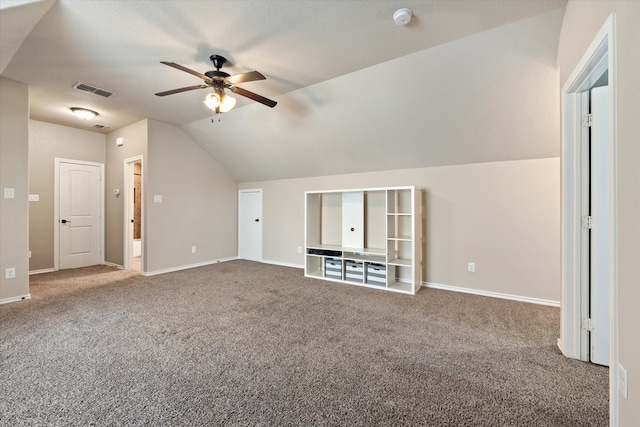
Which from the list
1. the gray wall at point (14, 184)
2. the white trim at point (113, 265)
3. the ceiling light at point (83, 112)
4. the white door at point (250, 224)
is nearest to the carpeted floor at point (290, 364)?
the gray wall at point (14, 184)

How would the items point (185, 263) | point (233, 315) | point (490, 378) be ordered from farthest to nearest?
1. point (185, 263)
2. point (233, 315)
3. point (490, 378)

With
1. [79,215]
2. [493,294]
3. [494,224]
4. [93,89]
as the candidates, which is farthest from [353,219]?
[79,215]

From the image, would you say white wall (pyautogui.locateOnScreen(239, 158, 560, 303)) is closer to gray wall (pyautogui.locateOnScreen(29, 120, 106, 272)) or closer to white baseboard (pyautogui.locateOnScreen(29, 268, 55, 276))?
gray wall (pyautogui.locateOnScreen(29, 120, 106, 272))

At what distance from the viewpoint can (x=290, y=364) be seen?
2053 millimetres

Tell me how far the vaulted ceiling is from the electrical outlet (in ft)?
8.01

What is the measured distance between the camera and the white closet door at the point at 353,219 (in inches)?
177

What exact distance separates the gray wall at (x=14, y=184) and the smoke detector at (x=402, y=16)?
14.6 feet

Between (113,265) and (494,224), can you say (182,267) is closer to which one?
(113,265)

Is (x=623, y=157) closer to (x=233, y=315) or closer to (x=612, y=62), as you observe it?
(x=612, y=62)

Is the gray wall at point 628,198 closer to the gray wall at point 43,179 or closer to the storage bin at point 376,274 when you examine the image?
the storage bin at point 376,274

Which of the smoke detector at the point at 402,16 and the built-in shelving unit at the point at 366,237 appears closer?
the smoke detector at the point at 402,16

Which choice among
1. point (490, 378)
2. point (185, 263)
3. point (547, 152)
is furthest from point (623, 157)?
point (185, 263)

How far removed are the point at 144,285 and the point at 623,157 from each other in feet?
16.6

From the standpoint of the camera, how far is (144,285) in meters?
4.13
